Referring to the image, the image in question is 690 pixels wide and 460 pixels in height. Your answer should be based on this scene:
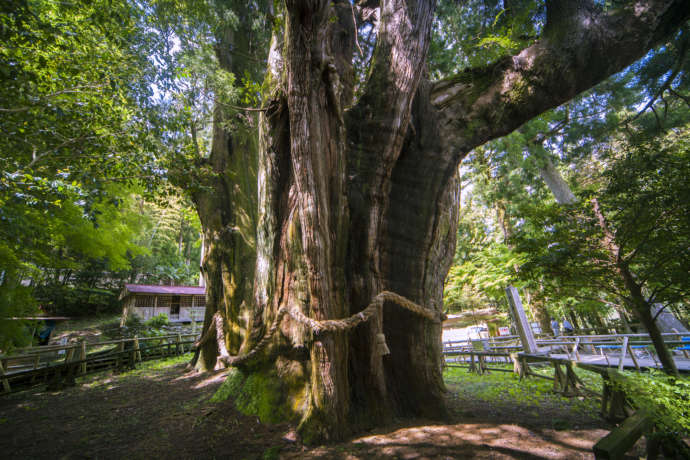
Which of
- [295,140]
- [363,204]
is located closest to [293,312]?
[363,204]

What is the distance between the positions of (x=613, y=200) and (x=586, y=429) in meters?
2.73

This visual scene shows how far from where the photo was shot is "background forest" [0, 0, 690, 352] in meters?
3.53

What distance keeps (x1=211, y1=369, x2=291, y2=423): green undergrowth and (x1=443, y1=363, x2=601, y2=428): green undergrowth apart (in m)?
2.96

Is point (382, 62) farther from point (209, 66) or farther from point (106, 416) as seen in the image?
point (106, 416)

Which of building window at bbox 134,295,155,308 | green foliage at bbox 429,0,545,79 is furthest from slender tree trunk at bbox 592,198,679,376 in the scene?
building window at bbox 134,295,155,308

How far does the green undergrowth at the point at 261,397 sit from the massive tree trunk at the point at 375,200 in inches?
0.6

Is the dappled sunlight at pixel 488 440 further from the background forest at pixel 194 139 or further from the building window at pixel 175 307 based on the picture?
the building window at pixel 175 307

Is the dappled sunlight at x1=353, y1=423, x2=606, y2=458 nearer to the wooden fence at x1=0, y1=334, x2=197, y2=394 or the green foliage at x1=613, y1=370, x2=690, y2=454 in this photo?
the green foliage at x1=613, y1=370, x2=690, y2=454

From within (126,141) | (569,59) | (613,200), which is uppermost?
(126,141)

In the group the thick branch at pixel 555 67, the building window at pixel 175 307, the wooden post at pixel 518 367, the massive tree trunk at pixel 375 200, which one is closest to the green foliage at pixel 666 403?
the massive tree trunk at pixel 375 200

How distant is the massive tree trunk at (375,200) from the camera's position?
2.96 metres

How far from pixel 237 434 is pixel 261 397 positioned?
40 cm

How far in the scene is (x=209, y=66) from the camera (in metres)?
6.15

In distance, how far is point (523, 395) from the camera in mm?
4816
